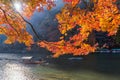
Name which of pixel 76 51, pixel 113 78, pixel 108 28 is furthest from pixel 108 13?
pixel 113 78

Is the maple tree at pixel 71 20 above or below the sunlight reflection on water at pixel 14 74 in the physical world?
above

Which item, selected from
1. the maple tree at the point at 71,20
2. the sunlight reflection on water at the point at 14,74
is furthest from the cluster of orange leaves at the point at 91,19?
the sunlight reflection on water at the point at 14,74

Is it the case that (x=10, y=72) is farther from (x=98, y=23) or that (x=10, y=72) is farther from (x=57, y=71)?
(x=98, y=23)

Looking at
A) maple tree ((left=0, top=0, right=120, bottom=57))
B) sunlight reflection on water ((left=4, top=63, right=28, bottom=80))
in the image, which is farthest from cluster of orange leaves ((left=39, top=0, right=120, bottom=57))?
sunlight reflection on water ((left=4, top=63, right=28, bottom=80))

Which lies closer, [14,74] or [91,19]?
[91,19]

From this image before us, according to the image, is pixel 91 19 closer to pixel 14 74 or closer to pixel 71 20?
pixel 71 20

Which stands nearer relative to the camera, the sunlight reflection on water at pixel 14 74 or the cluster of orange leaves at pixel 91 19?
the cluster of orange leaves at pixel 91 19

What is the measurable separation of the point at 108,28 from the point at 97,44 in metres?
56.6

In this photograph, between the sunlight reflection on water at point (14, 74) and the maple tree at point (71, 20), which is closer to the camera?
the maple tree at point (71, 20)

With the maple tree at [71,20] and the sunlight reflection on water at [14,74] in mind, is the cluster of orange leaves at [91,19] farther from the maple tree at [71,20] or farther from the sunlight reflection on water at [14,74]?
the sunlight reflection on water at [14,74]

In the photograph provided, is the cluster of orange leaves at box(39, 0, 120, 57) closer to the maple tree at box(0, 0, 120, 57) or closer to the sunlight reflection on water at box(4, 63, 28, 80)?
the maple tree at box(0, 0, 120, 57)

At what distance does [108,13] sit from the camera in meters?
14.1

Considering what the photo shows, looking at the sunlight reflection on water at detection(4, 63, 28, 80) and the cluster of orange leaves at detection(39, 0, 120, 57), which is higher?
the cluster of orange leaves at detection(39, 0, 120, 57)

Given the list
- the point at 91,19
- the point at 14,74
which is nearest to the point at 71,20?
the point at 91,19
